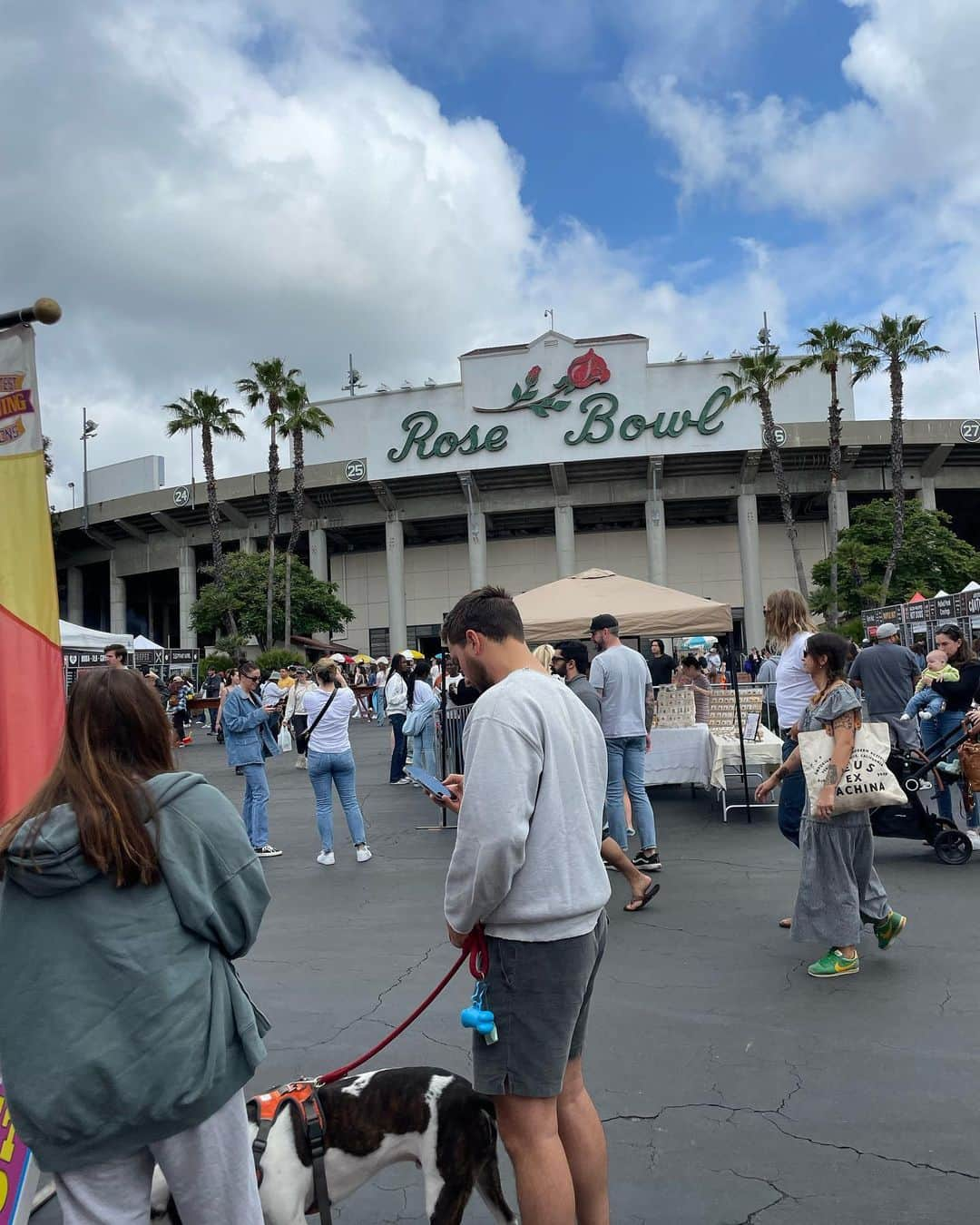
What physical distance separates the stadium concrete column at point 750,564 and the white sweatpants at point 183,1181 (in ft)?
148

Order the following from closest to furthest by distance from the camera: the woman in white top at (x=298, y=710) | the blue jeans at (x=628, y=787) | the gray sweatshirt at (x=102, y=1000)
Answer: the gray sweatshirt at (x=102, y=1000), the blue jeans at (x=628, y=787), the woman in white top at (x=298, y=710)

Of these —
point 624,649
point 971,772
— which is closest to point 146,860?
point 624,649

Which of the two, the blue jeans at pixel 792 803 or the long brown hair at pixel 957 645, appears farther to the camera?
the long brown hair at pixel 957 645

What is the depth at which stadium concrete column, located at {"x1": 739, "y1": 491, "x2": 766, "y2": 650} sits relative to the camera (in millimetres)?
45562

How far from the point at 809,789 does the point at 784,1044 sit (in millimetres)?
1414

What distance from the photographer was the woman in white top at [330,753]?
825 centimetres

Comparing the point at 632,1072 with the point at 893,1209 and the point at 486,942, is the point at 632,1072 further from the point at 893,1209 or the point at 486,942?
the point at 486,942

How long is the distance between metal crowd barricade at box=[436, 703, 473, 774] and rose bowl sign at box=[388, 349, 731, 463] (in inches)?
1339

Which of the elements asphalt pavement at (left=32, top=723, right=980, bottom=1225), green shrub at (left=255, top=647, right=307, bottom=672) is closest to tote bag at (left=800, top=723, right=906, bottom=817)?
asphalt pavement at (left=32, top=723, right=980, bottom=1225)

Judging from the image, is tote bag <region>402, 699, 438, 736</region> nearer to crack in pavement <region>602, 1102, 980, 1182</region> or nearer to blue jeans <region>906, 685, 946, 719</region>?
blue jeans <region>906, 685, 946, 719</region>

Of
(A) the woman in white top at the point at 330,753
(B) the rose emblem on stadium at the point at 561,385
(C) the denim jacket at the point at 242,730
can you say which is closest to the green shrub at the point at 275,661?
(B) the rose emblem on stadium at the point at 561,385

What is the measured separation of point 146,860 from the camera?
186 cm

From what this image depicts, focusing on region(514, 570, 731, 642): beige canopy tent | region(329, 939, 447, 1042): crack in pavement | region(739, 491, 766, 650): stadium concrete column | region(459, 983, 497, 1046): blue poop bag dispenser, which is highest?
region(739, 491, 766, 650): stadium concrete column

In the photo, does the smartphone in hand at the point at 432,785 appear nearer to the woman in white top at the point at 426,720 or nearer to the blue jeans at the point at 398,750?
the woman in white top at the point at 426,720
